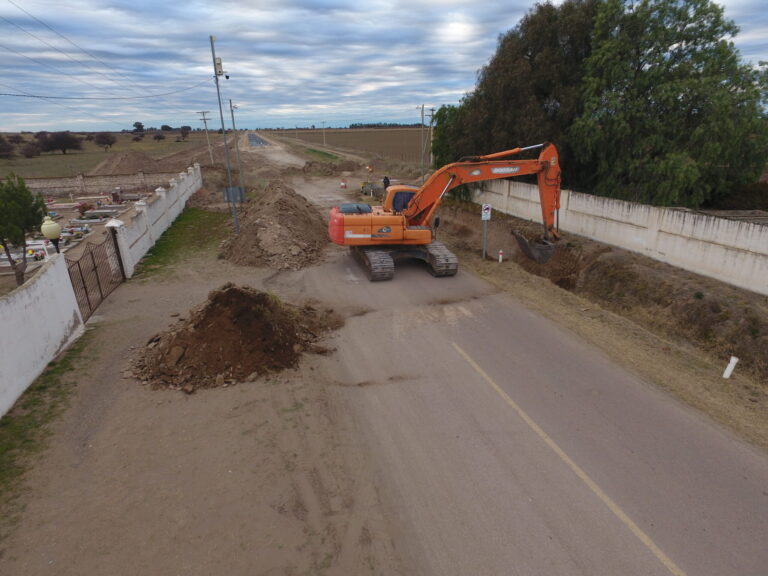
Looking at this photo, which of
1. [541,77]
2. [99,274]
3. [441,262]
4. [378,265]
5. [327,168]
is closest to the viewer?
[378,265]

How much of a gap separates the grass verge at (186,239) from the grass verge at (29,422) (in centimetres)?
716

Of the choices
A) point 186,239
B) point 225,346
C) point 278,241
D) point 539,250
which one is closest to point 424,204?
point 539,250

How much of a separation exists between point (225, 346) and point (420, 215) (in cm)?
918

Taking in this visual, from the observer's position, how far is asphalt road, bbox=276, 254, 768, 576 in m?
5.19

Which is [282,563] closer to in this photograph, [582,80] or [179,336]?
[179,336]

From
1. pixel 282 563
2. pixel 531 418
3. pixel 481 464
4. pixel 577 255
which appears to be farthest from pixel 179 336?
pixel 577 255

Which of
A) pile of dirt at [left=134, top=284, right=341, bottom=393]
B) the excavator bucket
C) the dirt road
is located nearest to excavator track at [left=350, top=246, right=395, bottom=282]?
the dirt road

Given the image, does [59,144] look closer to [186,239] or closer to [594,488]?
[186,239]

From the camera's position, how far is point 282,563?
16.6ft

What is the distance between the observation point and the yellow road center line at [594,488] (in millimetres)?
5094

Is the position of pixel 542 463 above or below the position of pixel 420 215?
below

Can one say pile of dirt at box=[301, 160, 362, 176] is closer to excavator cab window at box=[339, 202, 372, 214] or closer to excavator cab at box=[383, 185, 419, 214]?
excavator cab at box=[383, 185, 419, 214]

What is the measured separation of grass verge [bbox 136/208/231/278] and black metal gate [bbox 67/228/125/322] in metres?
0.87

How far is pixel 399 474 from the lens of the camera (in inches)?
252
